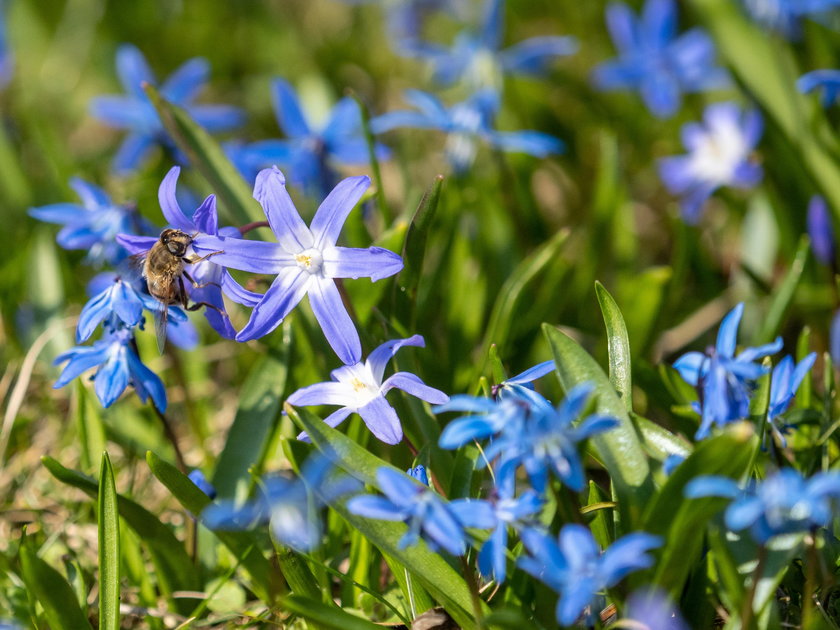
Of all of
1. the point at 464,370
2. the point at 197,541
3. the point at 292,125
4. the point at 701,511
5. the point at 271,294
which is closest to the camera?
the point at 701,511

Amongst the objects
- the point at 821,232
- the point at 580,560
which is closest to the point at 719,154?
the point at 821,232

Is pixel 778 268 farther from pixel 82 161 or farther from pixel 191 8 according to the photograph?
pixel 191 8

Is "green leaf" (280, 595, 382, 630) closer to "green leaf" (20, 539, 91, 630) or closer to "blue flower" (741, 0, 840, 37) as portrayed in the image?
"green leaf" (20, 539, 91, 630)

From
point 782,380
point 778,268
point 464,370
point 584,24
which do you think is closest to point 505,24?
point 584,24

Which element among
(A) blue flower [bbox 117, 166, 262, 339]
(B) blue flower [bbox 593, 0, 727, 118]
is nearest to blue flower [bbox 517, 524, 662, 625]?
(A) blue flower [bbox 117, 166, 262, 339]

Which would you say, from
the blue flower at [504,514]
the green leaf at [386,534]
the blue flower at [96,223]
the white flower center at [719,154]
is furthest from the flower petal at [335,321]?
the white flower center at [719,154]

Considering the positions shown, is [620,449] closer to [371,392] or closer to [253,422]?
[371,392]

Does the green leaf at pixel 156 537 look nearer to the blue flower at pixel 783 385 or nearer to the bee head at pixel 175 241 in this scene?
the bee head at pixel 175 241
